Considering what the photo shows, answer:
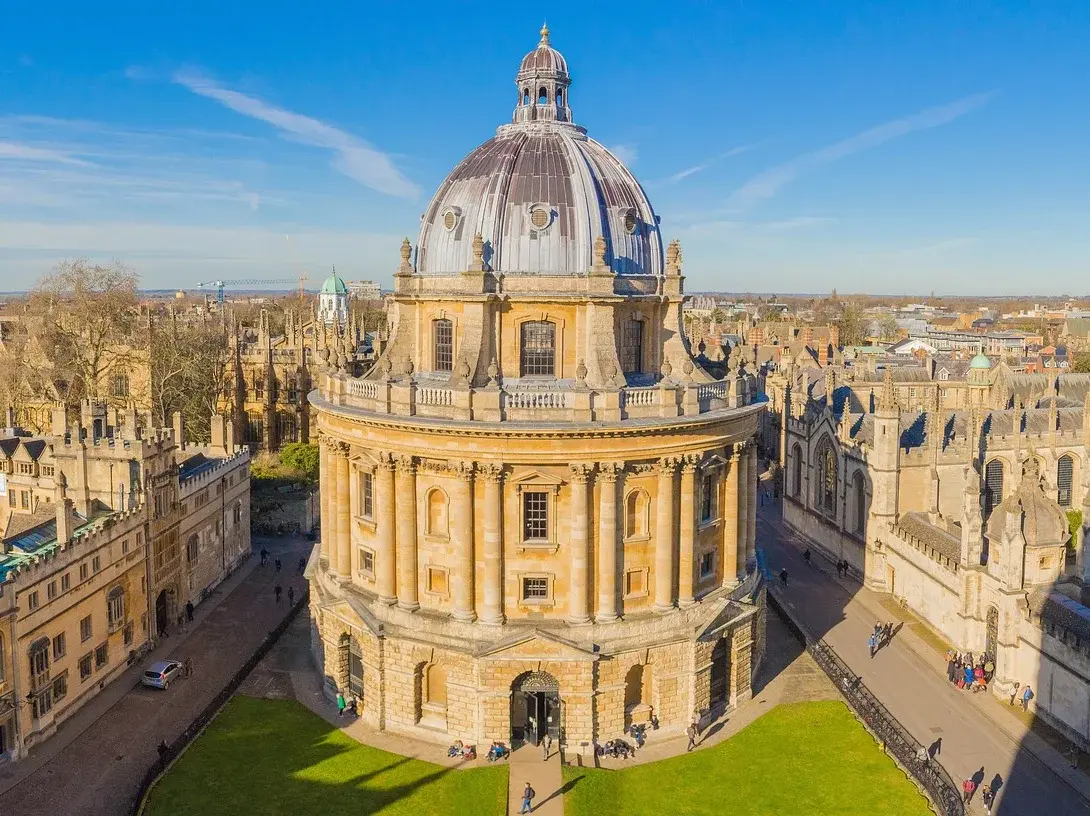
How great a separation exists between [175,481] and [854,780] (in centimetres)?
3516

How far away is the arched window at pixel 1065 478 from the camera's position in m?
63.7

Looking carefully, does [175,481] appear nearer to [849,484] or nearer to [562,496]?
[562,496]

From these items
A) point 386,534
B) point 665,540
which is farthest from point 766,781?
point 386,534

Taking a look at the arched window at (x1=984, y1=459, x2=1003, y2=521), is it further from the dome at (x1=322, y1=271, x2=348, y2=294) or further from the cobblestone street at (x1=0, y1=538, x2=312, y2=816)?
the dome at (x1=322, y1=271, x2=348, y2=294)

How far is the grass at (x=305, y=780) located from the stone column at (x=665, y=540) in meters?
8.96

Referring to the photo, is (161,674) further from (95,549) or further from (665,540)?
(665,540)

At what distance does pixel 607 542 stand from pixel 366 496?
10.6 m

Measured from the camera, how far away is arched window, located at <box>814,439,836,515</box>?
62094 millimetres

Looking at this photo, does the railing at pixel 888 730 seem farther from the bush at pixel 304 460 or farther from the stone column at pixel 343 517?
the bush at pixel 304 460

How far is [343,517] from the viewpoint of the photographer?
132 ft

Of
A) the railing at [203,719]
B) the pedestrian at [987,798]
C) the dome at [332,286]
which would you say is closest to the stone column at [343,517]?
the railing at [203,719]

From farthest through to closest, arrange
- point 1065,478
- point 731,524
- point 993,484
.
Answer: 1. point 1065,478
2. point 993,484
3. point 731,524

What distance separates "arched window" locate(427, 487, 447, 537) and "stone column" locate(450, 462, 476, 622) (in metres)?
0.61

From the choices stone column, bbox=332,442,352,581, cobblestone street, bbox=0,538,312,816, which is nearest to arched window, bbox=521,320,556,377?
stone column, bbox=332,442,352,581
